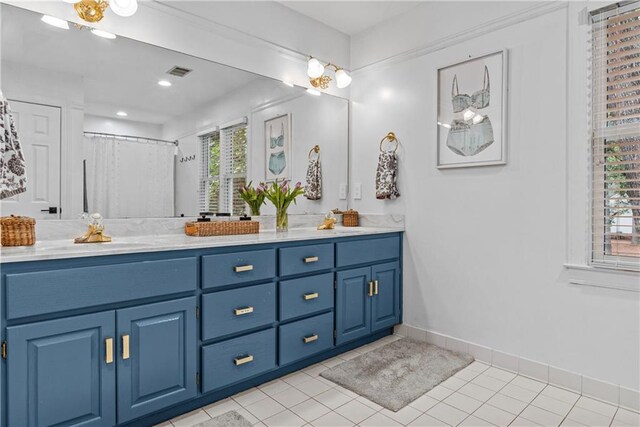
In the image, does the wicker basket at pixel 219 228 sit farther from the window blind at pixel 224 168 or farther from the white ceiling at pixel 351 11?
the white ceiling at pixel 351 11

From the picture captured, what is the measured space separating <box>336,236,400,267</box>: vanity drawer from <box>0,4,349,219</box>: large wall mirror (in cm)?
67

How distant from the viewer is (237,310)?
195cm

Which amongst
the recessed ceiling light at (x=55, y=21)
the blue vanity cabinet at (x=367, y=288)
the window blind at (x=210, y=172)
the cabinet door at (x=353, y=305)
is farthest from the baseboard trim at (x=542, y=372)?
the recessed ceiling light at (x=55, y=21)

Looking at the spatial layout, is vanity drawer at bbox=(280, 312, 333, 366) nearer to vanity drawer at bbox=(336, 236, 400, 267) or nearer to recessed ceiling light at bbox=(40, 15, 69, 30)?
vanity drawer at bbox=(336, 236, 400, 267)

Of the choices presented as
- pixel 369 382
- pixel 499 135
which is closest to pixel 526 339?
pixel 369 382

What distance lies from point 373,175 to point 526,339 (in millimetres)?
1590

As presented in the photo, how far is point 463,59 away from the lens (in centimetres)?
257

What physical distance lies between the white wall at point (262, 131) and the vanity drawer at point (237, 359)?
0.90 meters

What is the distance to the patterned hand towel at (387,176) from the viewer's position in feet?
9.58

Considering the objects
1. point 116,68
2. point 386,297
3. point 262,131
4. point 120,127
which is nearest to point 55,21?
point 116,68

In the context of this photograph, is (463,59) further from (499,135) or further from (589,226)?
(589,226)

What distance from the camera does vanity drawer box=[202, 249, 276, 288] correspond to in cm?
186

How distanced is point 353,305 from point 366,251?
38 centimetres

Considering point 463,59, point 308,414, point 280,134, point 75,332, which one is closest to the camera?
point 75,332
